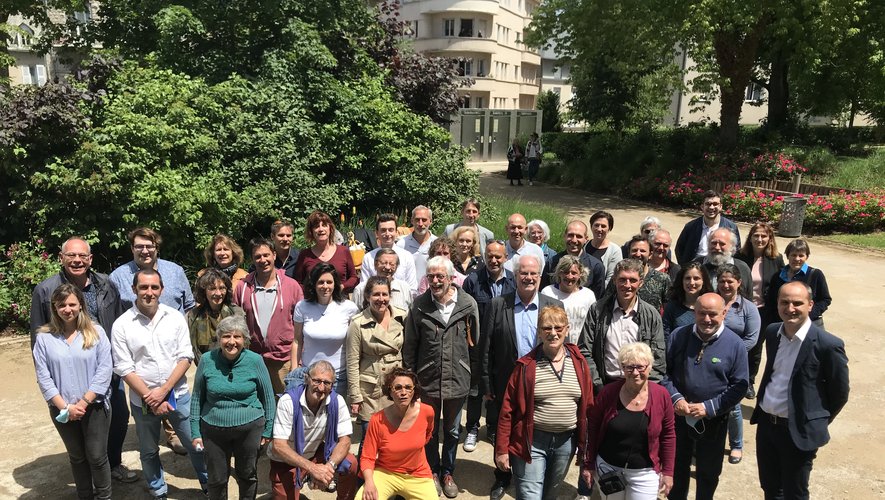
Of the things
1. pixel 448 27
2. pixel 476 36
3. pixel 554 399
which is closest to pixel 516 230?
pixel 554 399

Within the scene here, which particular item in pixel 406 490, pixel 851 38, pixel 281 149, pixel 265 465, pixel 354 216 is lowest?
pixel 265 465

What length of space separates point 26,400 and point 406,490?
468 cm

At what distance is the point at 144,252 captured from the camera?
16.3ft

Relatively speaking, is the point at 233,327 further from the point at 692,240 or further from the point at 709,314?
the point at 692,240

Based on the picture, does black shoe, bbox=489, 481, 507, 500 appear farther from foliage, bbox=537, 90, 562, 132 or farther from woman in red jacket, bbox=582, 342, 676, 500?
foliage, bbox=537, 90, 562, 132

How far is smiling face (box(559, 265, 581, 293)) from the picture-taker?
481cm

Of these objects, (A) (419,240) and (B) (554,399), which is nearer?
(B) (554,399)

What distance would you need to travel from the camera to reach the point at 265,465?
17.5 ft

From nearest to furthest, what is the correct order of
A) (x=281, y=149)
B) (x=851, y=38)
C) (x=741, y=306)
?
(x=741, y=306) < (x=281, y=149) < (x=851, y=38)

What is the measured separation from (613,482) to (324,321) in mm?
2284

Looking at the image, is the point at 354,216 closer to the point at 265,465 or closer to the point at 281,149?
the point at 281,149

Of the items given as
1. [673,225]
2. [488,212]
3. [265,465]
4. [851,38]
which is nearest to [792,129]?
[851,38]

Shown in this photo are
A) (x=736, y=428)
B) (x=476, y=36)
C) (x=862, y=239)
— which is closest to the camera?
(x=736, y=428)

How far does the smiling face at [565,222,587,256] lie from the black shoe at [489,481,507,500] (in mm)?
2214
